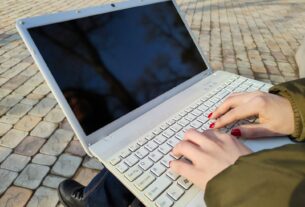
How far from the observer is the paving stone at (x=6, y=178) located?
1.93 metres

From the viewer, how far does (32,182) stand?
1988 mm

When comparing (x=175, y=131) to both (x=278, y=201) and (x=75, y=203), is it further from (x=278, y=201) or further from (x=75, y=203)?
(x=75, y=203)

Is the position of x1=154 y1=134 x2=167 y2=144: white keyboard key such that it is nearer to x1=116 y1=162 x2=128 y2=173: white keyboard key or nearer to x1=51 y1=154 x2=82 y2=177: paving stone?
x1=116 y1=162 x2=128 y2=173: white keyboard key

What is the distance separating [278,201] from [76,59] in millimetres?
854

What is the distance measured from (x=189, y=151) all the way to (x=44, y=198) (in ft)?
4.01

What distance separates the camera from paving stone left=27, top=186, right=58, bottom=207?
1834mm

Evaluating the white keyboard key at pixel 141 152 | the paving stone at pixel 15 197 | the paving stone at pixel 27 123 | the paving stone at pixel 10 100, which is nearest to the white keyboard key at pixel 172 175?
the white keyboard key at pixel 141 152

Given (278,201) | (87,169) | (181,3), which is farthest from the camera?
(181,3)

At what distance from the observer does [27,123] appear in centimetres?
261

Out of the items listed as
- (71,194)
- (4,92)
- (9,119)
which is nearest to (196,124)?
(71,194)

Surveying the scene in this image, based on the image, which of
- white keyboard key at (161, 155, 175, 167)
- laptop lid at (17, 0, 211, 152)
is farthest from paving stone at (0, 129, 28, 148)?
white keyboard key at (161, 155, 175, 167)

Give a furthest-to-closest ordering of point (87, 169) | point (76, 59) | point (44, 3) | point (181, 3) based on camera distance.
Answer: point (181, 3), point (44, 3), point (87, 169), point (76, 59)

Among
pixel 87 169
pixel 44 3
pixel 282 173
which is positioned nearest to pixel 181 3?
pixel 44 3

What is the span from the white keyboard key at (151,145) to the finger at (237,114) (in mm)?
271
